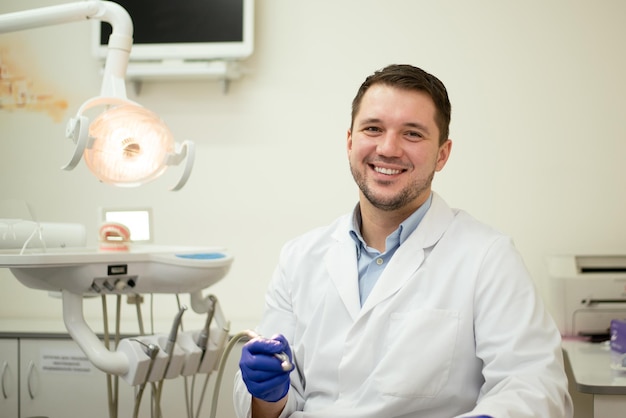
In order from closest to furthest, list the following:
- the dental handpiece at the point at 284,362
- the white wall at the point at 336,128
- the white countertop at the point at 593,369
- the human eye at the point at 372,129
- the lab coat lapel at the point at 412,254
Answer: the dental handpiece at the point at 284,362, the lab coat lapel at the point at 412,254, the human eye at the point at 372,129, the white countertop at the point at 593,369, the white wall at the point at 336,128

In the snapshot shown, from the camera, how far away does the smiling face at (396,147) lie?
1.51m

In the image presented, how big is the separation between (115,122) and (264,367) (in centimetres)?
63

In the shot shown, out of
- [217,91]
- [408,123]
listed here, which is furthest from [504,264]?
[217,91]

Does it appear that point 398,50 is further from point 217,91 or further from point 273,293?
point 273,293

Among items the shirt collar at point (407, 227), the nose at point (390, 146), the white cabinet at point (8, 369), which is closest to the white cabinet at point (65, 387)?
the white cabinet at point (8, 369)

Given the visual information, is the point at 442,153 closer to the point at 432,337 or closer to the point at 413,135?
the point at 413,135

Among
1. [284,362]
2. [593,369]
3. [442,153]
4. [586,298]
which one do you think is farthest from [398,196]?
[586,298]

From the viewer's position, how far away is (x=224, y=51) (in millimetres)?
2752

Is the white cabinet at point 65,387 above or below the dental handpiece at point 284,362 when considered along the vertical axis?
below

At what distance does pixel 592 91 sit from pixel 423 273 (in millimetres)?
1593

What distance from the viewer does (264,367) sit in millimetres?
1305

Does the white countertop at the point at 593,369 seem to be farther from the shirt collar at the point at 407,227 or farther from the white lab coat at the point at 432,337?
the shirt collar at the point at 407,227

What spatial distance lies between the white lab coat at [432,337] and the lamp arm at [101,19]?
0.61 m

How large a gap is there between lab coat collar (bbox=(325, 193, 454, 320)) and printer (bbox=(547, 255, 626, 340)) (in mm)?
980
